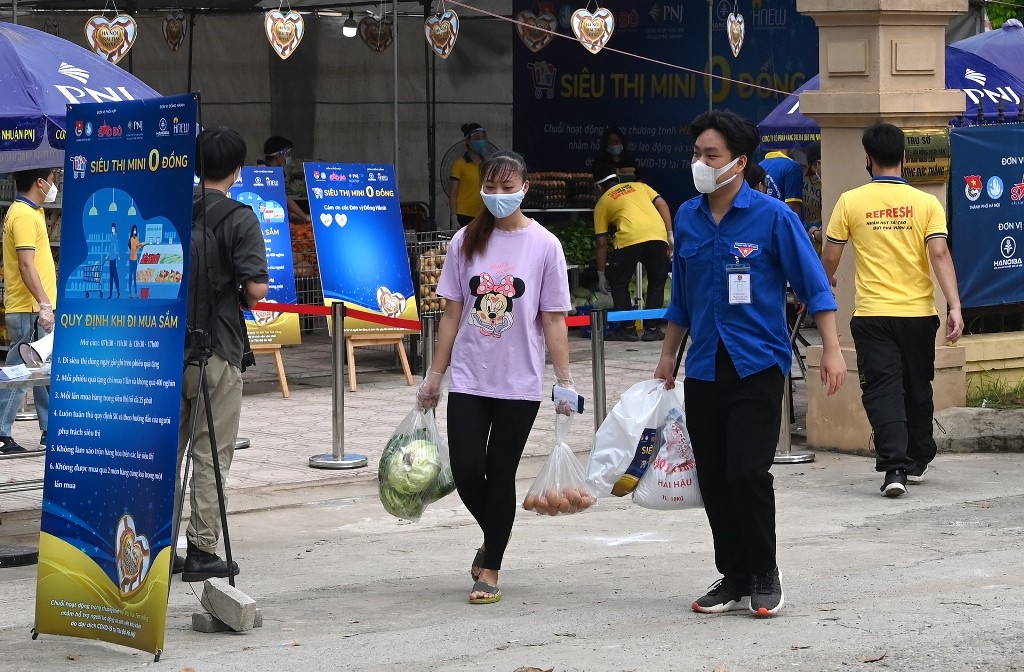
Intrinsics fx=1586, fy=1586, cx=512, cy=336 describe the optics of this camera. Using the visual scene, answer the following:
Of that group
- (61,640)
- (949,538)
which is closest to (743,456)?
(949,538)

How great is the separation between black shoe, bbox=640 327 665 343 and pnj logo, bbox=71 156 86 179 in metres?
10.0

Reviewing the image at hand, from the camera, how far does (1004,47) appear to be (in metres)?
13.6

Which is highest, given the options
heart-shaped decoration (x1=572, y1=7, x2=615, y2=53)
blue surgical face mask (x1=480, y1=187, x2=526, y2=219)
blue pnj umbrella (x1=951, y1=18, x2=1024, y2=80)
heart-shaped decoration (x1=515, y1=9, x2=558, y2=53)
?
heart-shaped decoration (x1=515, y1=9, x2=558, y2=53)

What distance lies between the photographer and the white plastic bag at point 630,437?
6.44 metres

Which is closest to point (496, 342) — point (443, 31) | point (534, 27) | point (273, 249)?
point (273, 249)

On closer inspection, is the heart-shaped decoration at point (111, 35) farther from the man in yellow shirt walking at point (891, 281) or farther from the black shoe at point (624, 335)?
the man in yellow shirt walking at point (891, 281)

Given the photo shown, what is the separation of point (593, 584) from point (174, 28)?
12.2 m

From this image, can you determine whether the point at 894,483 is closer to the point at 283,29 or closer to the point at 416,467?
the point at 416,467

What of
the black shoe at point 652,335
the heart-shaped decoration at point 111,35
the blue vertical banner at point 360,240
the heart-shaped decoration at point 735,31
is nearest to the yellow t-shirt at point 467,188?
the black shoe at point 652,335

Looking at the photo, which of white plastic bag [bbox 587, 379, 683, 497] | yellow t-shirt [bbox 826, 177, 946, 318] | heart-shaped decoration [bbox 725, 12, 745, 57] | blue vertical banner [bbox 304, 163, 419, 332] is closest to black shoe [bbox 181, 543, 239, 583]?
white plastic bag [bbox 587, 379, 683, 497]

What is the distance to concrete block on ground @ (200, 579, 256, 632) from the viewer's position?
19.4ft

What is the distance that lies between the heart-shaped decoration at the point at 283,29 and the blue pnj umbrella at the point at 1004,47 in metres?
5.54

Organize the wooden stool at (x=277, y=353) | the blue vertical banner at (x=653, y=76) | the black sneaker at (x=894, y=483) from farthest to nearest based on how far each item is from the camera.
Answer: the blue vertical banner at (x=653, y=76) < the wooden stool at (x=277, y=353) < the black sneaker at (x=894, y=483)

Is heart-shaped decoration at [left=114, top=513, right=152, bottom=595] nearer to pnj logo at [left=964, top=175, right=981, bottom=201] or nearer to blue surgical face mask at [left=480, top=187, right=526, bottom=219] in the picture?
blue surgical face mask at [left=480, top=187, right=526, bottom=219]
